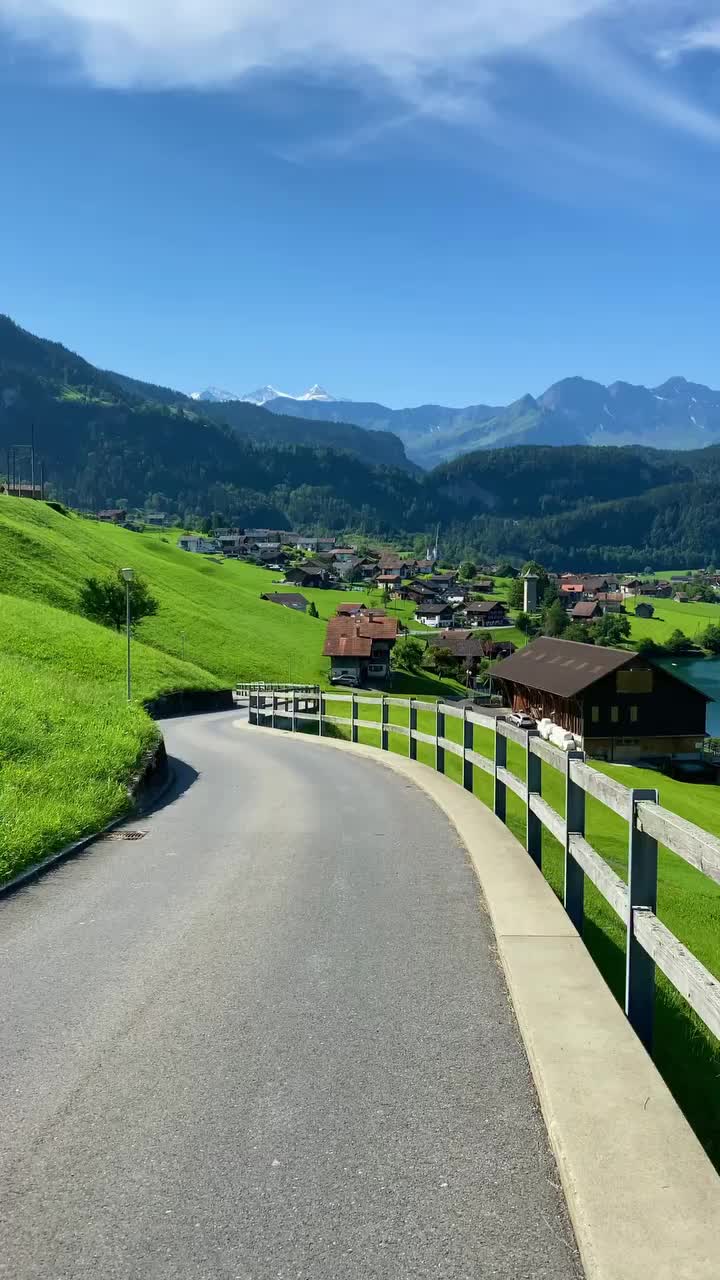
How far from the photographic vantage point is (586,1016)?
5250 millimetres

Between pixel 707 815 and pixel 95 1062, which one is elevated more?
pixel 95 1062

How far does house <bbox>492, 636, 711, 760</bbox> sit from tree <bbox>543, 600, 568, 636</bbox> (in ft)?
337

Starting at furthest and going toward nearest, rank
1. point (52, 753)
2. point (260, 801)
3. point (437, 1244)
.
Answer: point (260, 801) → point (52, 753) → point (437, 1244)

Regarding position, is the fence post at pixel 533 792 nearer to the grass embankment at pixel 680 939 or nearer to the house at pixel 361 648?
the grass embankment at pixel 680 939

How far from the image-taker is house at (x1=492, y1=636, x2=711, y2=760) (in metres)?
68.5

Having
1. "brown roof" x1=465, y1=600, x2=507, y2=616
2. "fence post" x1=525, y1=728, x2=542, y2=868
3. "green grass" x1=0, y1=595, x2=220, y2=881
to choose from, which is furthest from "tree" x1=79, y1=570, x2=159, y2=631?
"brown roof" x1=465, y1=600, x2=507, y2=616

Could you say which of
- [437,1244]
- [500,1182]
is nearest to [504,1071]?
[500,1182]

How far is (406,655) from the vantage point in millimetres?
108375

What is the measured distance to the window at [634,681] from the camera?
2689 inches

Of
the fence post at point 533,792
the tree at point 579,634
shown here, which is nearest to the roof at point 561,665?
the fence post at point 533,792

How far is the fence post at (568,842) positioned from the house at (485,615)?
179197 millimetres

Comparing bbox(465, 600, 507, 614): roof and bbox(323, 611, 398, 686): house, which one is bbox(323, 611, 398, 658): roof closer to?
bbox(323, 611, 398, 686): house

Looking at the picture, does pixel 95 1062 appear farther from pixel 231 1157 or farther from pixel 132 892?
pixel 132 892

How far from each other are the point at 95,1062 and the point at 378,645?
92.7m
